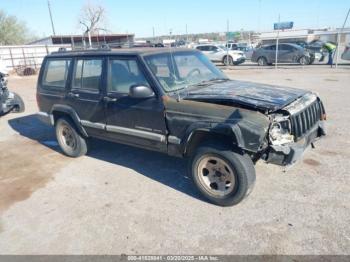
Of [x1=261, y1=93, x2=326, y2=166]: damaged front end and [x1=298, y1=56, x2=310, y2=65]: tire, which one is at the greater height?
[x1=261, y1=93, x2=326, y2=166]: damaged front end

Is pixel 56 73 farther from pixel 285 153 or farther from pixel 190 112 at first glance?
pixel 285 153

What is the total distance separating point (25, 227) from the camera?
3648 millimetres

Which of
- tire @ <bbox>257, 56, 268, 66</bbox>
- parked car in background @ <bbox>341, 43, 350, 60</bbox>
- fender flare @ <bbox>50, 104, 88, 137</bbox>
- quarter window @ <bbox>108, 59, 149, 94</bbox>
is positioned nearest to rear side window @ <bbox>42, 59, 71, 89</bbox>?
fender flare @ <bbox>50, 104, 88, 137</bbox>

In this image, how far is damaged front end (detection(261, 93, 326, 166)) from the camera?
3373mm

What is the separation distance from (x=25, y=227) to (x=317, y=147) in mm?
4842

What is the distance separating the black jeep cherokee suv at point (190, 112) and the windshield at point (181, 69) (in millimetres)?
18

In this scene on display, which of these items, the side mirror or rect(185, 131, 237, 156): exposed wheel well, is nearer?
rect(185, 131, 237, 156): exposed wheel well

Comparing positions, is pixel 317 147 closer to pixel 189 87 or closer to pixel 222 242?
pixel 189 87

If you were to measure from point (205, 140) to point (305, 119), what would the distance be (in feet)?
4.27

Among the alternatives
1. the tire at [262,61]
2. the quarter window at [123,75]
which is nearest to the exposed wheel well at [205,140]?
the quarter window at [123,75]

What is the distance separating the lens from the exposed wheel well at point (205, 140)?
3598mm

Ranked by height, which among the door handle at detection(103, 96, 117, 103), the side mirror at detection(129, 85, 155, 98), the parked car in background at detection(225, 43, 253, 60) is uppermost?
the side mirror at detection(129, 85, 155, 98)

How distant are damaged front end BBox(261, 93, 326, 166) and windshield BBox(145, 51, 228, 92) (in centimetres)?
147

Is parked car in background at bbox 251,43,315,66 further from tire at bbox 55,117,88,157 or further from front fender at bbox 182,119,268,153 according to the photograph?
front fender at bbox 182,119,268,153
